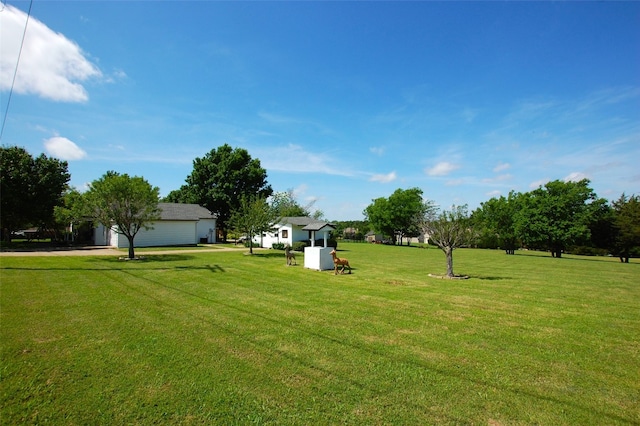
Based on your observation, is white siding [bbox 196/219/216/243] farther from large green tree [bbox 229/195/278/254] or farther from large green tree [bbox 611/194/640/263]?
large green tree [bbox 611/194/640/263]

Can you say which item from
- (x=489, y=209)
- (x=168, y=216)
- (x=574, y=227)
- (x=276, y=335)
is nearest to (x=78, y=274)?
(x=276, y=335)

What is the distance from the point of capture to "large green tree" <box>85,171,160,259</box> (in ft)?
60.9

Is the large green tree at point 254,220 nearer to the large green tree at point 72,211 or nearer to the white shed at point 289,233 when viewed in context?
the white shed at point 289,233

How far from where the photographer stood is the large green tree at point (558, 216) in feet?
117

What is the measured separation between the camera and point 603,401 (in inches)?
146

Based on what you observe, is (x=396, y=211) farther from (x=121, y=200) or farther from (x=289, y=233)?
(x=121, y=200)

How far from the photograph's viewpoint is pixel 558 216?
37.3 metres

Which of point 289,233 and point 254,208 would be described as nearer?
point 254,208

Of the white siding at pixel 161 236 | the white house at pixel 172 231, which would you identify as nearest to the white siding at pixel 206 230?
the white house at pixel 172 231

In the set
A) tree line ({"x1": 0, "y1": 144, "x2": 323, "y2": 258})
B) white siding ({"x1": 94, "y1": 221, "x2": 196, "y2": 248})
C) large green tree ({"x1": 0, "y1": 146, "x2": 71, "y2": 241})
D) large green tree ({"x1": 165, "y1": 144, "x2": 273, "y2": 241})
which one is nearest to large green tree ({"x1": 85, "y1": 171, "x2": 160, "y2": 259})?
tree line ({"x1": 0, "y1": 144, "x2": 323, "y2": 258})

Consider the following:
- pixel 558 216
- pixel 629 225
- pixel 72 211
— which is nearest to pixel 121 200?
pixel 72 211

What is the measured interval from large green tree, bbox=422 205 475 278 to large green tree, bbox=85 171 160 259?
17461mm

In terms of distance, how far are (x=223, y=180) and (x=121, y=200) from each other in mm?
21819

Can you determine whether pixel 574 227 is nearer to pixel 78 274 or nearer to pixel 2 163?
pixel 78 274
